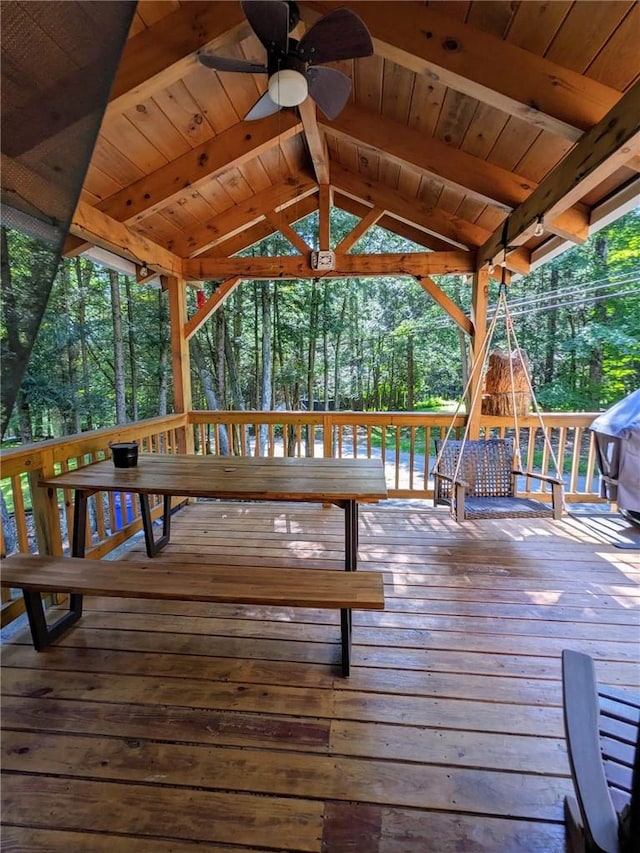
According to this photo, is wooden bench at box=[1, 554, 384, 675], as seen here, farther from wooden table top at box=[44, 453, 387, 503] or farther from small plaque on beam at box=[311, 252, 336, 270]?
small plaque on beam at box=[311, 252, 336, 270]

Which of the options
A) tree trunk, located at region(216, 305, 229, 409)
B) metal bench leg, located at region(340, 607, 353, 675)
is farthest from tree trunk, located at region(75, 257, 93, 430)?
metal bench leg, located at region(340, 607, 353, 675)

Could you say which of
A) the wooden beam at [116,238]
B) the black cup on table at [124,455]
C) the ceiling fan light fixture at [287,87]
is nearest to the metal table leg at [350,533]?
the black cup on table at [124,455]

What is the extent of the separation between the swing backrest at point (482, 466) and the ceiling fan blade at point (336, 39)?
97.0 inches

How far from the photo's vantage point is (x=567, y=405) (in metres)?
8.96

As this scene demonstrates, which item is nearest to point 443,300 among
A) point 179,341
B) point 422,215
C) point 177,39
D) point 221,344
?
point 422,215

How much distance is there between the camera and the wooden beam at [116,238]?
2678mm

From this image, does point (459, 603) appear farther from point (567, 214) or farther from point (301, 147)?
point (301, 147)

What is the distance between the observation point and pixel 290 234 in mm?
3873

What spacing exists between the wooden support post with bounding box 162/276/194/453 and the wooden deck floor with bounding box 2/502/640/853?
6.79 ft

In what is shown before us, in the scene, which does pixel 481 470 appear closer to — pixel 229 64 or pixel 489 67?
pixel 489 67

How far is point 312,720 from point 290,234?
12.5 ft

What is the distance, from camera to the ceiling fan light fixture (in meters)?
1.72

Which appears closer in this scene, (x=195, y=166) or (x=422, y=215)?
(x=195, y=166)

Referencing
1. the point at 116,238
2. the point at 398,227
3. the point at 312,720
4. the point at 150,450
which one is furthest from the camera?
the point at 398,227
